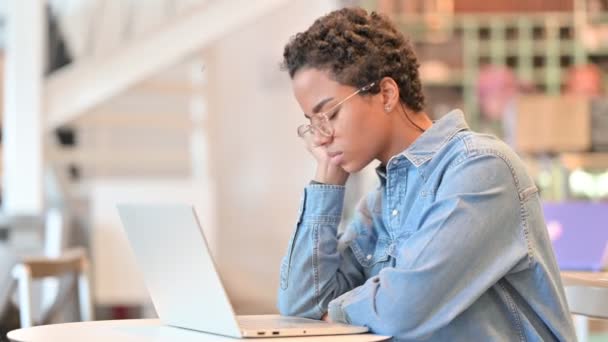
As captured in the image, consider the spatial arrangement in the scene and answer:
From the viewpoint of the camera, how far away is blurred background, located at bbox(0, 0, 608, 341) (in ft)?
15.0

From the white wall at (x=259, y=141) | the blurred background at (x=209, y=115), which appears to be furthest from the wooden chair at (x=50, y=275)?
the white wall at (x=259, y=141)

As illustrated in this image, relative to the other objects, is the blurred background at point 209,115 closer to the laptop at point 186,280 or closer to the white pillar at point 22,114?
the white pillar at point 22,114

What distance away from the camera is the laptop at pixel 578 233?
2.48m

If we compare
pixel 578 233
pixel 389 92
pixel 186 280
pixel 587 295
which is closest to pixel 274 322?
pixel 186 280

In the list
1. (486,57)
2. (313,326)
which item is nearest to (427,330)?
(313,326)

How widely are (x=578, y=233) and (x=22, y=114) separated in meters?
2.82

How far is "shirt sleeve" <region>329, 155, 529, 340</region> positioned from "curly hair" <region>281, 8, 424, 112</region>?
20 centimetres

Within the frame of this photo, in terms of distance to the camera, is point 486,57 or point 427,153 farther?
point 486,57

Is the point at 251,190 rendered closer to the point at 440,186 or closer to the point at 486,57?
the point at 486,57

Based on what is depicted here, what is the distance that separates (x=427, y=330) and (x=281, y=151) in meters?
6.28

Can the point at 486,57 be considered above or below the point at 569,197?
above

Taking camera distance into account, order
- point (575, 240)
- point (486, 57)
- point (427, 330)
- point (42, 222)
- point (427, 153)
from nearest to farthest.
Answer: point (427, 330), point (427, 153), point (575, 240), point (42, 222), point (486, 57)

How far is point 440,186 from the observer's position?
1.44m

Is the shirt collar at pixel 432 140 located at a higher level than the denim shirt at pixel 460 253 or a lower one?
higher
